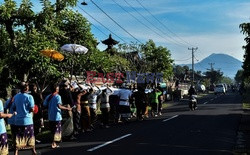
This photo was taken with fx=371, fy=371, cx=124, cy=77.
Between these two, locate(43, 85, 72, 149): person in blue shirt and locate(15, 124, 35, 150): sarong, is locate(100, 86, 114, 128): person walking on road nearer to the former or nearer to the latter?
locate(43, 85, 72, 149): person in blue shirt

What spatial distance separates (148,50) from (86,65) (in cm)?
2493

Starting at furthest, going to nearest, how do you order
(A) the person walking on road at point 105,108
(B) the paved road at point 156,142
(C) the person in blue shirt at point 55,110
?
(A) the person walking on road at point 105,108 < (C) the person in blue shirt at point 55,110 < (B) the paved road at point 156,142

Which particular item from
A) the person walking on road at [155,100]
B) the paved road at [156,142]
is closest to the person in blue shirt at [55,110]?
the paved road at [156,142]

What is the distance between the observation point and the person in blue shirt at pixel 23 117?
8680mm

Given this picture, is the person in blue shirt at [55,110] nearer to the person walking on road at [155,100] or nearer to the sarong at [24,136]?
the sarong at [24,136]

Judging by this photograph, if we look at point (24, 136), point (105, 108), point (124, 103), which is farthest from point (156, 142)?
point (124, 103)

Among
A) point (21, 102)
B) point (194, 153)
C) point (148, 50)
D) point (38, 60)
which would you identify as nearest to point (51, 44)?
point (38, 60)

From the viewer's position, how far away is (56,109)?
10.2 metres

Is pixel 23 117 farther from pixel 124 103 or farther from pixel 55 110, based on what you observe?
pixel 124 103

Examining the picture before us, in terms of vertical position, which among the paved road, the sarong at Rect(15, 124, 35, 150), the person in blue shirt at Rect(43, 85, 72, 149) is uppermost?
the person in blue shirt at Rect(43, 85, 72, 149)

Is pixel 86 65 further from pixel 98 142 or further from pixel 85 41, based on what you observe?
pixel 98 142

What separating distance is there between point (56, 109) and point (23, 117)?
63.9 inches

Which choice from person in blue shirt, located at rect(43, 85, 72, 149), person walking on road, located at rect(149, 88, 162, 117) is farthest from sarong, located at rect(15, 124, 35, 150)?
person walking on road, located at rect(149, 88, 162, 117)

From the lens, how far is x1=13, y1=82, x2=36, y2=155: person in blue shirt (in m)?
8.68
